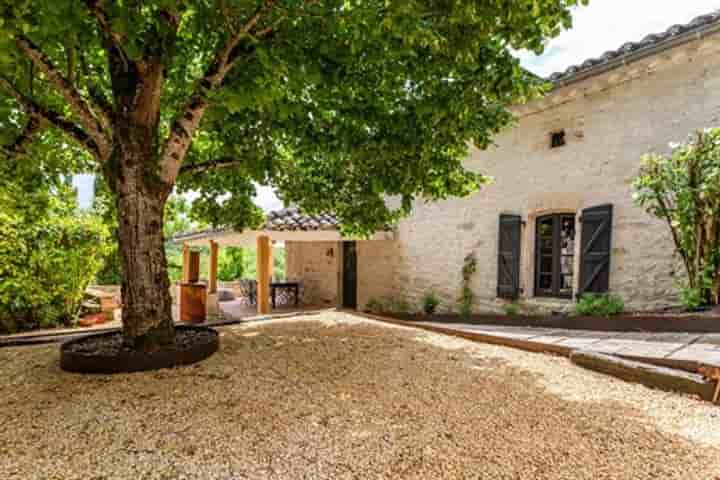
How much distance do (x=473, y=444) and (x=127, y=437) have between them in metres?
1.82

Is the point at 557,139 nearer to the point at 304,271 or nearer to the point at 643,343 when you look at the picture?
the point at 643,343

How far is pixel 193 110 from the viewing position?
319cm

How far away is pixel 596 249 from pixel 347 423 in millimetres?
5658

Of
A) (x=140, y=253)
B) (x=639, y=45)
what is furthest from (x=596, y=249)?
(x=140, y=253)

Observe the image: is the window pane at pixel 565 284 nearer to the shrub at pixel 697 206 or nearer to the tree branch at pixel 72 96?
the shrub at pixel 697 206

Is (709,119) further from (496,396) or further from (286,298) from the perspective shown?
(286,298)


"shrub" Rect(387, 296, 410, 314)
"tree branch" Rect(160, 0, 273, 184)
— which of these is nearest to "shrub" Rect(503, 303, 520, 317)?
"shrub" Rect(387, 296, 410, 314)

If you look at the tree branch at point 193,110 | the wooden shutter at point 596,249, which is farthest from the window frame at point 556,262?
the tree branch at point 193,110

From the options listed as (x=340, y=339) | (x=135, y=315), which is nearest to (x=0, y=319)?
(x=135, y=315)

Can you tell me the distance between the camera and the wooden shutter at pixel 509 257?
7215 mm

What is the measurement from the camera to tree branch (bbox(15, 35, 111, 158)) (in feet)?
8.55

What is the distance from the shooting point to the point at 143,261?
313 cm

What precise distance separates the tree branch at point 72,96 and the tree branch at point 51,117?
5.0 inches

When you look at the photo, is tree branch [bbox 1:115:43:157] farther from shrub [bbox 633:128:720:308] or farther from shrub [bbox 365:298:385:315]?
shrub [bbox 365:298:385:315]
